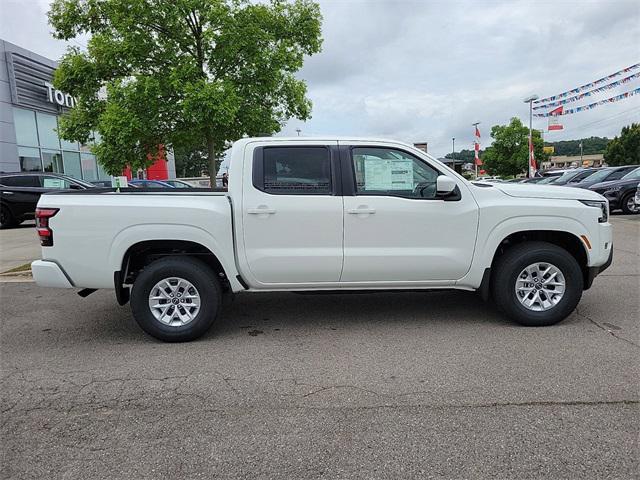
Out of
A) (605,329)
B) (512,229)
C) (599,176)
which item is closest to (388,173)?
(512,229)

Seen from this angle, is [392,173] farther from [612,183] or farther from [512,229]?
[612,183]

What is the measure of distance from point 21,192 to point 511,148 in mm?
48286

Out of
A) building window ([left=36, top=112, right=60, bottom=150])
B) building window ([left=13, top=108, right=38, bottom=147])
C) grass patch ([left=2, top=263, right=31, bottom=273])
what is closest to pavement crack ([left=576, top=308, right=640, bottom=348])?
grass patch ([left=2, top=263, right=31, bottom=273])

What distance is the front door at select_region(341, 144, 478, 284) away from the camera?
4.67m

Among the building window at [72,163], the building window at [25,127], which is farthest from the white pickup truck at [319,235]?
the building window at [72,163]

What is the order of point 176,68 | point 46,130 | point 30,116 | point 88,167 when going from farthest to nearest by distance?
point 88,167 → point 46,130 → point 30,116 → point 176,68

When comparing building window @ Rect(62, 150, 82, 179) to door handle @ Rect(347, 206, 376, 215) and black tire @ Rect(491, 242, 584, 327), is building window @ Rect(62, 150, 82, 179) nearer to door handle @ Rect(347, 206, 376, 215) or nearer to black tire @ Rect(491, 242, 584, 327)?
door handle @ Rect(347, 206, 376, 215)

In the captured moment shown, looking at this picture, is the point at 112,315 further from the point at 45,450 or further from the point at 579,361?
the point at 579,361

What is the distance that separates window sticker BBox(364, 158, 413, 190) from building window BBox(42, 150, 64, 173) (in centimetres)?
2269

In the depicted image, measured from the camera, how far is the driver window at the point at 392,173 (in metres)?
4.77

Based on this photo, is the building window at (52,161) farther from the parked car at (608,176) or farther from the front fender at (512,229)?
the front fender at (512,229)

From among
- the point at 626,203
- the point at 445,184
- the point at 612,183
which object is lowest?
the point at 626,203

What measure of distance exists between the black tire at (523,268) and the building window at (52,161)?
2363 centimetres

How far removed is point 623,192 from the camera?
49.8ft
